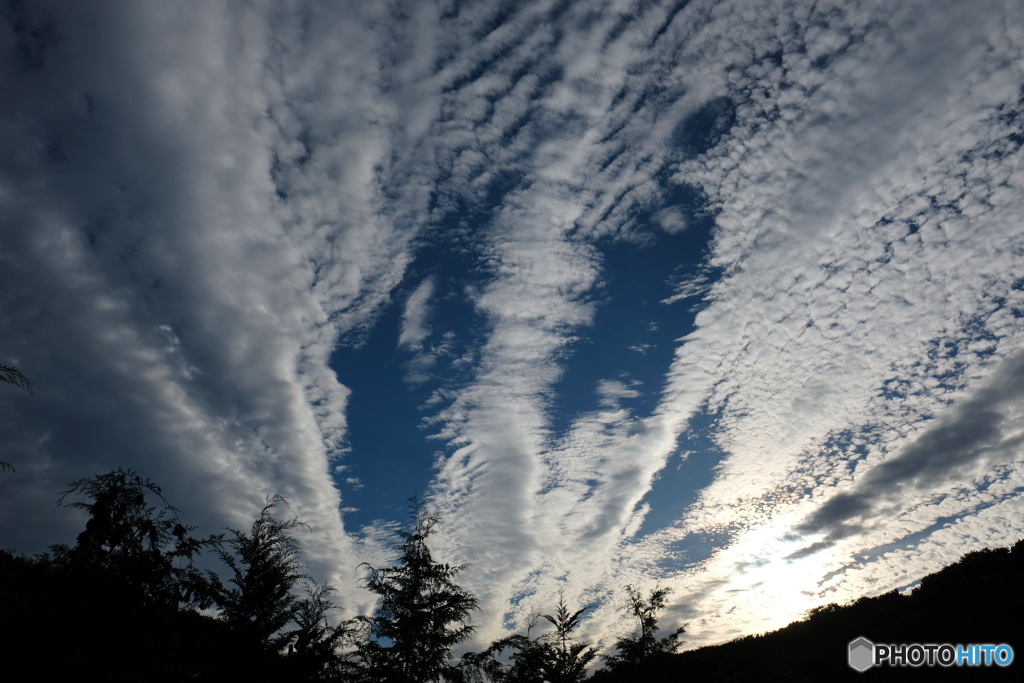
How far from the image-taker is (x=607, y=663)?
3466 cm

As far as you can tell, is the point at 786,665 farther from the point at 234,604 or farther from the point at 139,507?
the point at 139,507

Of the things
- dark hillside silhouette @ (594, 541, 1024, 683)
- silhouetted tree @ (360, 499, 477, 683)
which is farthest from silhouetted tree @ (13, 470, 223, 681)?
dark hillside silhouette @ (594, 541, 1024, 683)

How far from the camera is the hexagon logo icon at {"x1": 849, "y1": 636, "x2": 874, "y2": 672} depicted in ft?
67.4

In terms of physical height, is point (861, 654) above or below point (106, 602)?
below

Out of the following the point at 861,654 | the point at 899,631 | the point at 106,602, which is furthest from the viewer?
the point at 861,654

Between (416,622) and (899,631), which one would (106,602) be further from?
(899,631)

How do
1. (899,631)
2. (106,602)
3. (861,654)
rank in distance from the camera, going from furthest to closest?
(861,654)
(899,631)
(106,602)

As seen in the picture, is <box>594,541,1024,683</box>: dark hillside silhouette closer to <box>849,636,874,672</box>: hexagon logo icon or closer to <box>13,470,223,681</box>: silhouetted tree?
<box>849,636,874,672</box>: hexagon logo icon

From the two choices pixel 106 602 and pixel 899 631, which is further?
pixel 899 631

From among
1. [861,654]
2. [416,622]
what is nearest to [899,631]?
[861,654]

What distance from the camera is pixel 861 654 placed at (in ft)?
70.3

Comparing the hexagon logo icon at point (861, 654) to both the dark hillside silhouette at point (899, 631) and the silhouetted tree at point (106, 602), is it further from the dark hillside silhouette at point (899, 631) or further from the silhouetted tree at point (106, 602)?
the silhouetted tree at point (106, 602)

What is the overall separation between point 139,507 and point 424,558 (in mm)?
11595

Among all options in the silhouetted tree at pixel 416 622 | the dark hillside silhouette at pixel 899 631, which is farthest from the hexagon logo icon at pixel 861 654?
the silhouetted tree at pixel 416 622
